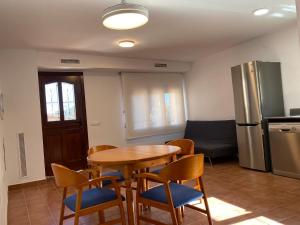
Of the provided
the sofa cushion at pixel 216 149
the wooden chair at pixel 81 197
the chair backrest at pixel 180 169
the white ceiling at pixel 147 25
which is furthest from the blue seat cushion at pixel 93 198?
the sofa cushion at pixel 216 149

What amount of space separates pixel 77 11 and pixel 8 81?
2123 millimetres

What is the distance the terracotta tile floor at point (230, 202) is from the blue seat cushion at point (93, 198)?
665 millimetres

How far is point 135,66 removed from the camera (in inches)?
218

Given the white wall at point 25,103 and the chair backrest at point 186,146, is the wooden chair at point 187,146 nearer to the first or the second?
the chair backrest at point 186,146

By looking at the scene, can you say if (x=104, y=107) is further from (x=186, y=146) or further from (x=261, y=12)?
(x=261, y=12)

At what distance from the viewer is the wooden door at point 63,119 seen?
197 inches

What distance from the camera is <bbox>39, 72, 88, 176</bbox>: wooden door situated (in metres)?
5.02

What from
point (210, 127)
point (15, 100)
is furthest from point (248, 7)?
point (15, 100)

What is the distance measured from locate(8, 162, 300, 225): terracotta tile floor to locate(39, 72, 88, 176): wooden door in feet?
2.99

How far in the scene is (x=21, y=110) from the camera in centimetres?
434

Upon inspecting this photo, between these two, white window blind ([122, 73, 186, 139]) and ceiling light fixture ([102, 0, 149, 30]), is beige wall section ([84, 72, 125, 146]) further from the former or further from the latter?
ceiling light fixture ([102, 0, 149, 30])

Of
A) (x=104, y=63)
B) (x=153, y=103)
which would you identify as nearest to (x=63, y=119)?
(x=104, y=63)

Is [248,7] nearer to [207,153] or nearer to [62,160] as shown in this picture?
[207,153]

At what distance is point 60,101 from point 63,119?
Result: 1.20 feet
